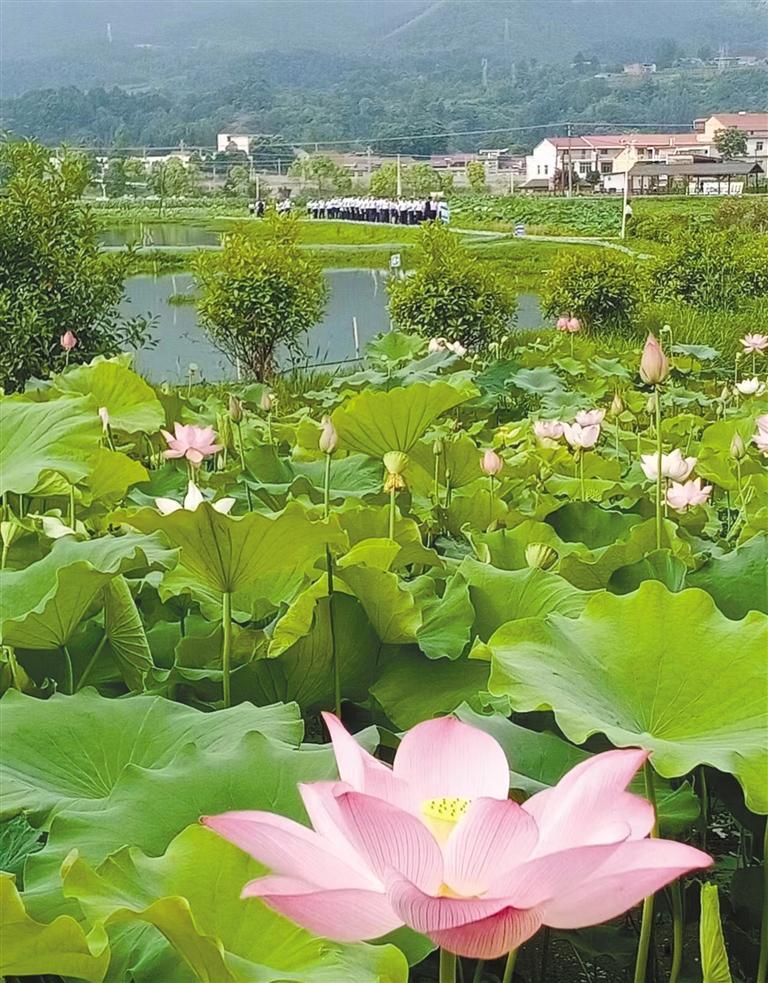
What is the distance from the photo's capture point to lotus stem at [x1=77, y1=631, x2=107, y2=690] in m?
0.54

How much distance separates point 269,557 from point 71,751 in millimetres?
136

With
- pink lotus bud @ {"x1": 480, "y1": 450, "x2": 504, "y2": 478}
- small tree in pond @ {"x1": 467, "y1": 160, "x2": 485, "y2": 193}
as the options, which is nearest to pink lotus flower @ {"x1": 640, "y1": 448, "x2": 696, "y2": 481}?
pink lotus bud @ {"x1": 480, "y1": 450, "x2": 504, "y2": 478}

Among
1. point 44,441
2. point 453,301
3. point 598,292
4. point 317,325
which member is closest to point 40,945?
point 44,441

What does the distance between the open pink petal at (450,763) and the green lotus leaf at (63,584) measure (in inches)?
9.9

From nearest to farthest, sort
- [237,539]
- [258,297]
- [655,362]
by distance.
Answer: [237,539], [655,362], [258,297]

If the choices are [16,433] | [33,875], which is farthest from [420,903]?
[16,433]

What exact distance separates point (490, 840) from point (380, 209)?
12.2 meters

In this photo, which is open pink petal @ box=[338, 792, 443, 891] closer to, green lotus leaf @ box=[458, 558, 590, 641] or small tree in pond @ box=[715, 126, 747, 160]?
green lotus leaf @ box=[458, 558, 590, 641]

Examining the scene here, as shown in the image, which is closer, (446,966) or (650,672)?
(446,966)

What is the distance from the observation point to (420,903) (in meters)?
0.20

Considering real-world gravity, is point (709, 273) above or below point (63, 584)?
below

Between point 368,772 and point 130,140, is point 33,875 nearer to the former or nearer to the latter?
point 368,772

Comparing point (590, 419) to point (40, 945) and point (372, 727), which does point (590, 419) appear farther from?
point (40, 945)

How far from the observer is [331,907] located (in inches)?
8.2
